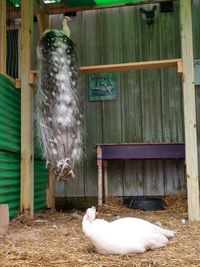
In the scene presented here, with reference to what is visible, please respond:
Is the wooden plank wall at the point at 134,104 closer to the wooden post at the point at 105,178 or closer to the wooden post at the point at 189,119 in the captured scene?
the wooden post at the point at 105,178

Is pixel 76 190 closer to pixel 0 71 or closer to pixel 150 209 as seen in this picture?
pixel 150 209

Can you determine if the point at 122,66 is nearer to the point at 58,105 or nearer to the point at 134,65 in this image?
the point at 134,65

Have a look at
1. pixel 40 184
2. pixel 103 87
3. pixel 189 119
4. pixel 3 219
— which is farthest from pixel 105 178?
pixel 3 219

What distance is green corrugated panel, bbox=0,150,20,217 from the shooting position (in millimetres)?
4309

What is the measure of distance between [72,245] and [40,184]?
2.28 meters

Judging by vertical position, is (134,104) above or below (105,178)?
above

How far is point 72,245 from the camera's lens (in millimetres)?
3133

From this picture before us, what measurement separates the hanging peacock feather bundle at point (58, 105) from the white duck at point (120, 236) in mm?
1351

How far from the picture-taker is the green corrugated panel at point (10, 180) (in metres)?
4.31

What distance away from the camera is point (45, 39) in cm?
457

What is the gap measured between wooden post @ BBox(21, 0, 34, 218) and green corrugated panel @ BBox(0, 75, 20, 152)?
11cm

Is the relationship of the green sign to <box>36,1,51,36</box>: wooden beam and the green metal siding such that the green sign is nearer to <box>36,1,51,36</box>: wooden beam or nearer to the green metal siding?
<box>36,1,51,36</box>: wooden beam

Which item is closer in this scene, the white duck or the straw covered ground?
the straw covered ground

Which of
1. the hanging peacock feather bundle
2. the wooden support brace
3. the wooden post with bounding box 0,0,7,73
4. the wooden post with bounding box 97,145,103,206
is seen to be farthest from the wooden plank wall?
the wooden support brace
